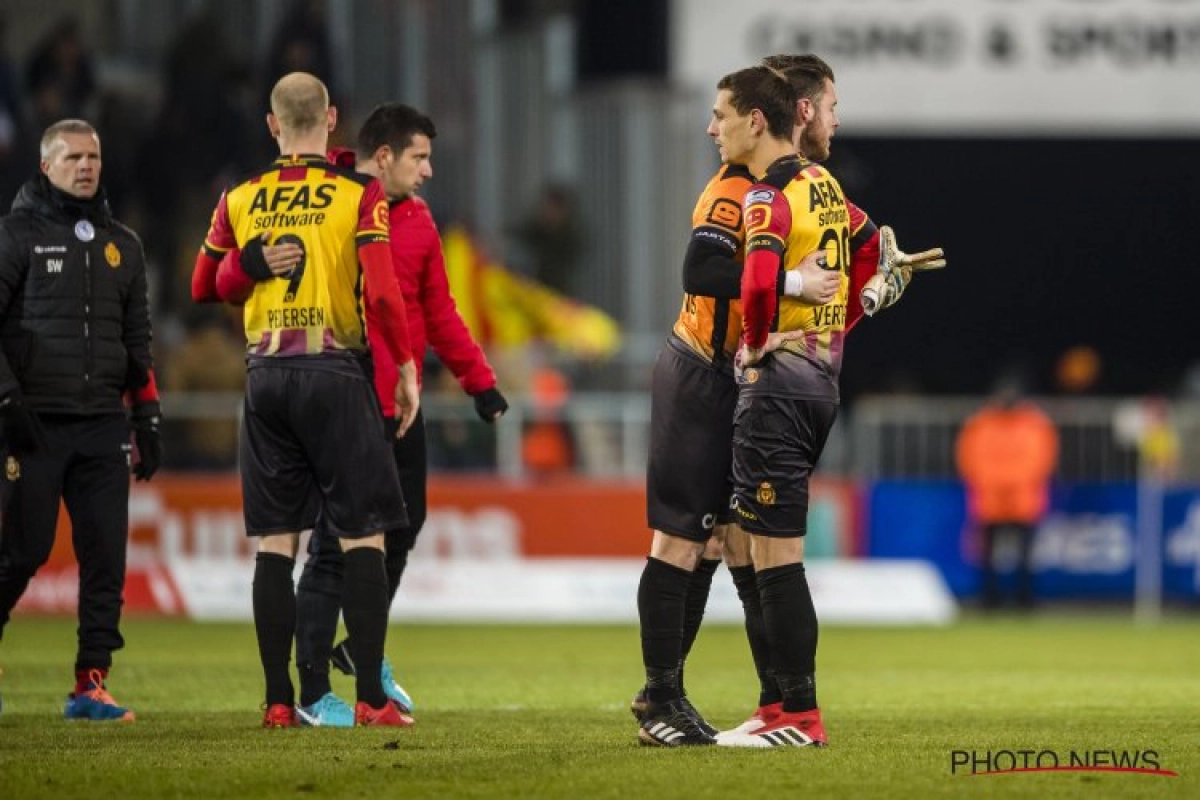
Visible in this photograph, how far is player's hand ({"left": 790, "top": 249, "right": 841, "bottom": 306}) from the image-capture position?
7.96 meters

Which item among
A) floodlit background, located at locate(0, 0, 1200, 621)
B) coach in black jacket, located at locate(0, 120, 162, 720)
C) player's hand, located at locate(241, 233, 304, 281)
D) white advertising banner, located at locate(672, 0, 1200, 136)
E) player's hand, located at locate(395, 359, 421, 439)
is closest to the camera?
player's hand, located at locate(241, 233, 304, 281)

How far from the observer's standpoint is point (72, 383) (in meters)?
9.69

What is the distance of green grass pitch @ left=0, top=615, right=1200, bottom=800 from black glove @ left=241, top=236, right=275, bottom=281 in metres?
1.76

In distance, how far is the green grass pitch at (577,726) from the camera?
7004 mm

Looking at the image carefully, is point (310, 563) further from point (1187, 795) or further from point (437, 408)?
point (437, 408)

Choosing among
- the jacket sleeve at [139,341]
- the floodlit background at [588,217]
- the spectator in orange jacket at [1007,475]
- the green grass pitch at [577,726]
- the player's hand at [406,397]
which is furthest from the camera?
the spectator in orange jacket at [1007,475]

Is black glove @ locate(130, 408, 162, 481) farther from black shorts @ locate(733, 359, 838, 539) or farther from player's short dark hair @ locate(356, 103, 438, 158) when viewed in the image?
black shorts @ locate(733, 359, 838, 539)

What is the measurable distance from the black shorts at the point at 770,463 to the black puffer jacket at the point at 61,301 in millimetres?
3139

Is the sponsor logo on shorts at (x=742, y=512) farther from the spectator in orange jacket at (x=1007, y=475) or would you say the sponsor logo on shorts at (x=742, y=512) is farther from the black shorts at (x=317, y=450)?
the spectator in orange jacket at (x=1007, y=475)

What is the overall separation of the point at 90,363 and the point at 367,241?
5.25 feet

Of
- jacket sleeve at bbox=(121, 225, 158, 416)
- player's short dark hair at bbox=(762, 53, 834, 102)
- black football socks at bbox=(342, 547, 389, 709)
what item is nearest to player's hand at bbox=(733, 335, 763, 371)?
player's short dark hair at bbox=(762, 53, 834, 102)

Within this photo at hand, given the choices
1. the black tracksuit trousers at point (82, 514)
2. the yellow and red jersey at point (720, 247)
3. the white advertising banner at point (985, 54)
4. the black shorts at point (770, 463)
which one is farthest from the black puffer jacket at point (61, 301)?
the white advertising banner at point (985, 54)

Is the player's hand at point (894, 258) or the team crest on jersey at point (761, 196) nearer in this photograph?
the team crest on jersey at point (761, 196)

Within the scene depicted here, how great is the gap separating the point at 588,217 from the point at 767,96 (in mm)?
17252
